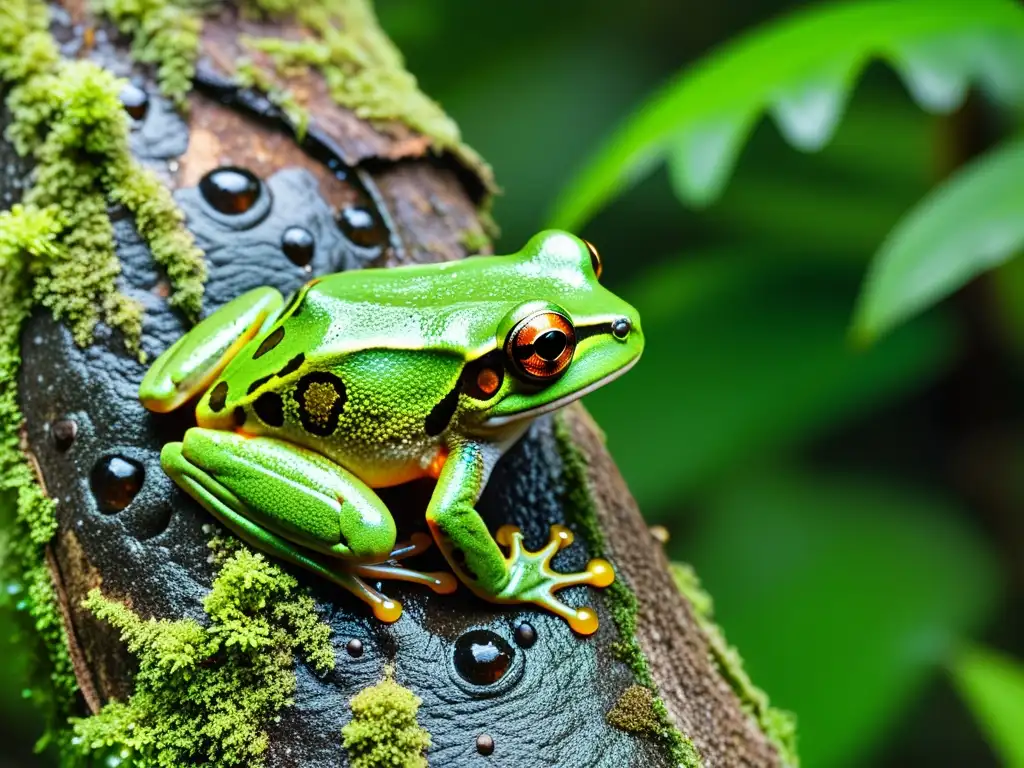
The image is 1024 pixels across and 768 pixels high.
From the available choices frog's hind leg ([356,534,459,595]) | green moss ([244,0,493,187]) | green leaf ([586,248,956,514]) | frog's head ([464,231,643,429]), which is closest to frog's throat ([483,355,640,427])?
frog's head ([464,231,643,429])

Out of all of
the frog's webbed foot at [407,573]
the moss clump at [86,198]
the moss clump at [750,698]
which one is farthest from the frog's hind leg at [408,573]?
the moss clump at [86,198]

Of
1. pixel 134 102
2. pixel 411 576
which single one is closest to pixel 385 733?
pixel 411 576

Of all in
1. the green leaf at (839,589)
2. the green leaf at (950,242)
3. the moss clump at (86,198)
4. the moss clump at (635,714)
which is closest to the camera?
the moss clump at (635,714)

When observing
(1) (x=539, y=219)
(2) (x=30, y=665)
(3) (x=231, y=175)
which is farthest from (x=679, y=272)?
(2) (x=30, y=665)

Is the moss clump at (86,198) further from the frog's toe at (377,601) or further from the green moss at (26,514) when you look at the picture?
the frog's toe at (377,601)

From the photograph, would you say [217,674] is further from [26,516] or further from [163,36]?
[163,36]

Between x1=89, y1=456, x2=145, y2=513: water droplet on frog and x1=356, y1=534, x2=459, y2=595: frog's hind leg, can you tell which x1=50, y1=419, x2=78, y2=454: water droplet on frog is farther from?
x1=356, y1=534, x2=459, y2=595: frog's hind leg

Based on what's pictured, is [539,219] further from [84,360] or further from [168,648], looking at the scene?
[168,648]
